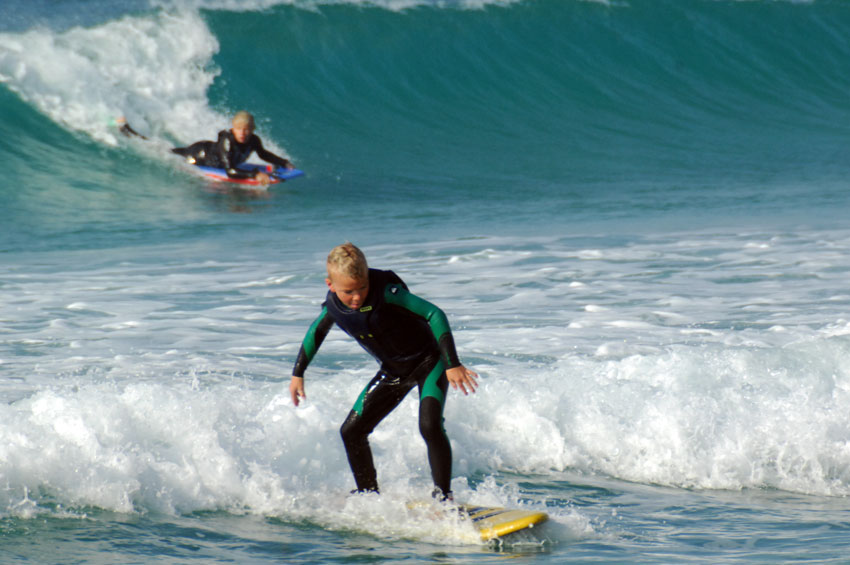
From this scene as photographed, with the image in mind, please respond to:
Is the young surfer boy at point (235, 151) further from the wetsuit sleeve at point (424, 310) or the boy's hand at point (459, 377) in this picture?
the boy's hand at point (459, 377)

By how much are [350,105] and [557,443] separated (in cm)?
1508

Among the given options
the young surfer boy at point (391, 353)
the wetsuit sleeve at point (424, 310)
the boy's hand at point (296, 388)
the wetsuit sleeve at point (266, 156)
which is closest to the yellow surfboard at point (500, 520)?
the young surfer boy at point (391, 353)

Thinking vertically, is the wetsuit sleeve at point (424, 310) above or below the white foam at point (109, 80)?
below

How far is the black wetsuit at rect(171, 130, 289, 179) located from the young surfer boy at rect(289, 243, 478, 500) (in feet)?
36.9

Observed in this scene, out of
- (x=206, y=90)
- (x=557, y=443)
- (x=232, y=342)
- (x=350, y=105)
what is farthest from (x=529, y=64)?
(x=557, y=443)

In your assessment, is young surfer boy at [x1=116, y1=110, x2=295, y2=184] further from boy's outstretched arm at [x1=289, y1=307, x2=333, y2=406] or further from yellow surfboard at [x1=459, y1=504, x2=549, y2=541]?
yellow surfboard at [x1=459, y1=504, x2=549, y2=541]

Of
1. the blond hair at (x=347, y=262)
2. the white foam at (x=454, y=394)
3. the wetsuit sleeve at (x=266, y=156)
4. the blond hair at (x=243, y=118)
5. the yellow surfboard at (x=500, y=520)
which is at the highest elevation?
the blond hair at (x=243, y=118)

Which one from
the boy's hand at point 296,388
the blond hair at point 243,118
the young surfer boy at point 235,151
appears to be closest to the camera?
the boy's hand at point 296,388

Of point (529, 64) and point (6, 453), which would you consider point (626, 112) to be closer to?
point (529, 64)

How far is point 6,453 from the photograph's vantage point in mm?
4777

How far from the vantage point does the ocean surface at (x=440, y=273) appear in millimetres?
4766

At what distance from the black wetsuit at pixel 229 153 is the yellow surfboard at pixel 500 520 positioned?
11.6 meters

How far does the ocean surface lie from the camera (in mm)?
4766

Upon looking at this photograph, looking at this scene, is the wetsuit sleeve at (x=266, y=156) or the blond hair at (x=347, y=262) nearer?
the blond hair at (x=347, y=262)
